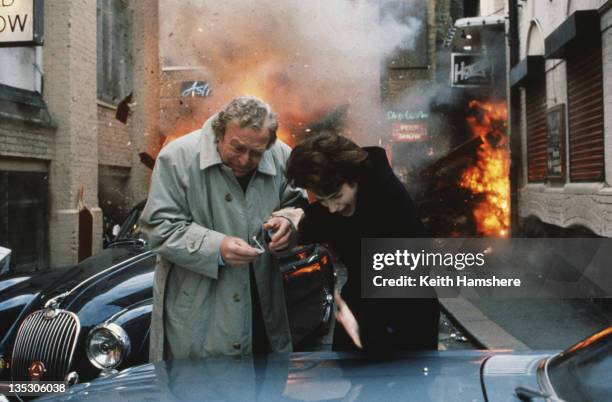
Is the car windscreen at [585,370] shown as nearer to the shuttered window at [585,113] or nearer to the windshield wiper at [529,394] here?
the windshield wiper at [529,394]

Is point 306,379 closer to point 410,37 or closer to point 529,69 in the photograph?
point 529,69

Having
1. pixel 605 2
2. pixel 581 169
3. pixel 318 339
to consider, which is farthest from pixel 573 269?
pixel 318 339

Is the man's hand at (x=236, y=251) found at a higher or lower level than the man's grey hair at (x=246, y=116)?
lower

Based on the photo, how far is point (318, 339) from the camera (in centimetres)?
432

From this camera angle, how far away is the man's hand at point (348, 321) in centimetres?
204

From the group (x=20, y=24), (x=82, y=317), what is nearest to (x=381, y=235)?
(x=82, y=317)

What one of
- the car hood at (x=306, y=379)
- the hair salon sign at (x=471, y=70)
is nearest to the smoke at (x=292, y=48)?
the hair salon sign at (x=471, y=70)

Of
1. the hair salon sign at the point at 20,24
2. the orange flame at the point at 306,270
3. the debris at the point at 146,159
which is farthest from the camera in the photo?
the debris at the point at 146,159

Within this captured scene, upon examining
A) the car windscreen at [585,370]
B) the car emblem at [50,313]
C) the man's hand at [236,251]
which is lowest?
the car emblem at [50,313]

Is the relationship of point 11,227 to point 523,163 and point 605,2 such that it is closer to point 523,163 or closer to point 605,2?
point 605,2

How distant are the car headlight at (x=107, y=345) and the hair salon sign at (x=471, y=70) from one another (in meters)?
7.18

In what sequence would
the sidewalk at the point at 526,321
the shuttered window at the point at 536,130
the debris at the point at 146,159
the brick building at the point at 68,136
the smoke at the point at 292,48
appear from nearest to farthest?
the sidewalk at the point at 526,321, the brick building at the point at 68,136, the debris at the point at 146,159, the shuttered window at the point at 536,130, the smoke at the point at 292,48

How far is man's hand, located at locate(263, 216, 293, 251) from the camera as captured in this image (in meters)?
2.11

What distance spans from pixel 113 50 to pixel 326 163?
5651 mm
